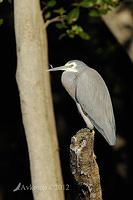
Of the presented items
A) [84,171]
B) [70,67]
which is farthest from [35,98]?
[84,171]

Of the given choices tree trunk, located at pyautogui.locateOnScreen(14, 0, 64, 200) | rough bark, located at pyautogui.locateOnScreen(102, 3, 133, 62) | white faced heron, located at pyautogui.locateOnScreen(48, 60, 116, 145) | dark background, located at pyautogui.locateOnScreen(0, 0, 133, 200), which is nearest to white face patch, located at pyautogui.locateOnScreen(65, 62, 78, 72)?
white faced heron, located at pyautogui.locateOnScreen(48, 60, 116, 145)

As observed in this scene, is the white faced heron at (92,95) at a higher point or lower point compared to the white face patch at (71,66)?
lower

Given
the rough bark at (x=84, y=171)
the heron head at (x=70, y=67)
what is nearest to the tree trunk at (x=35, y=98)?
the heron head at (x=70, y=67)

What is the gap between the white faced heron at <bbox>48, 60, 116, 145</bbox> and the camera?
2682 millimetres

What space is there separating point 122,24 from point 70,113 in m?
1.92

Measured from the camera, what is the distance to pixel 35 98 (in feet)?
8.79

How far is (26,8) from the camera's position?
8.82 ft

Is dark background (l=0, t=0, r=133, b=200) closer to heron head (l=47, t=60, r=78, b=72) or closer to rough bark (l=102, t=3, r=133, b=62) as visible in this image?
rough bark (l=102, t=3, r=133, b=62)

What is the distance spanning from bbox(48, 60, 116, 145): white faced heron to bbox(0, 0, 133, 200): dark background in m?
1.92

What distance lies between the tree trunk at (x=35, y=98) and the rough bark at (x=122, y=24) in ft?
2.65

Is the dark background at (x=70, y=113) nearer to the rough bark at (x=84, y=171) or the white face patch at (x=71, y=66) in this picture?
the white face patch at (x=71, y=66)

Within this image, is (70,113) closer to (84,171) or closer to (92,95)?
(92,95)

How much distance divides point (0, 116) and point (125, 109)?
5.54ft

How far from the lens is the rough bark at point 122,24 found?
129 inches
